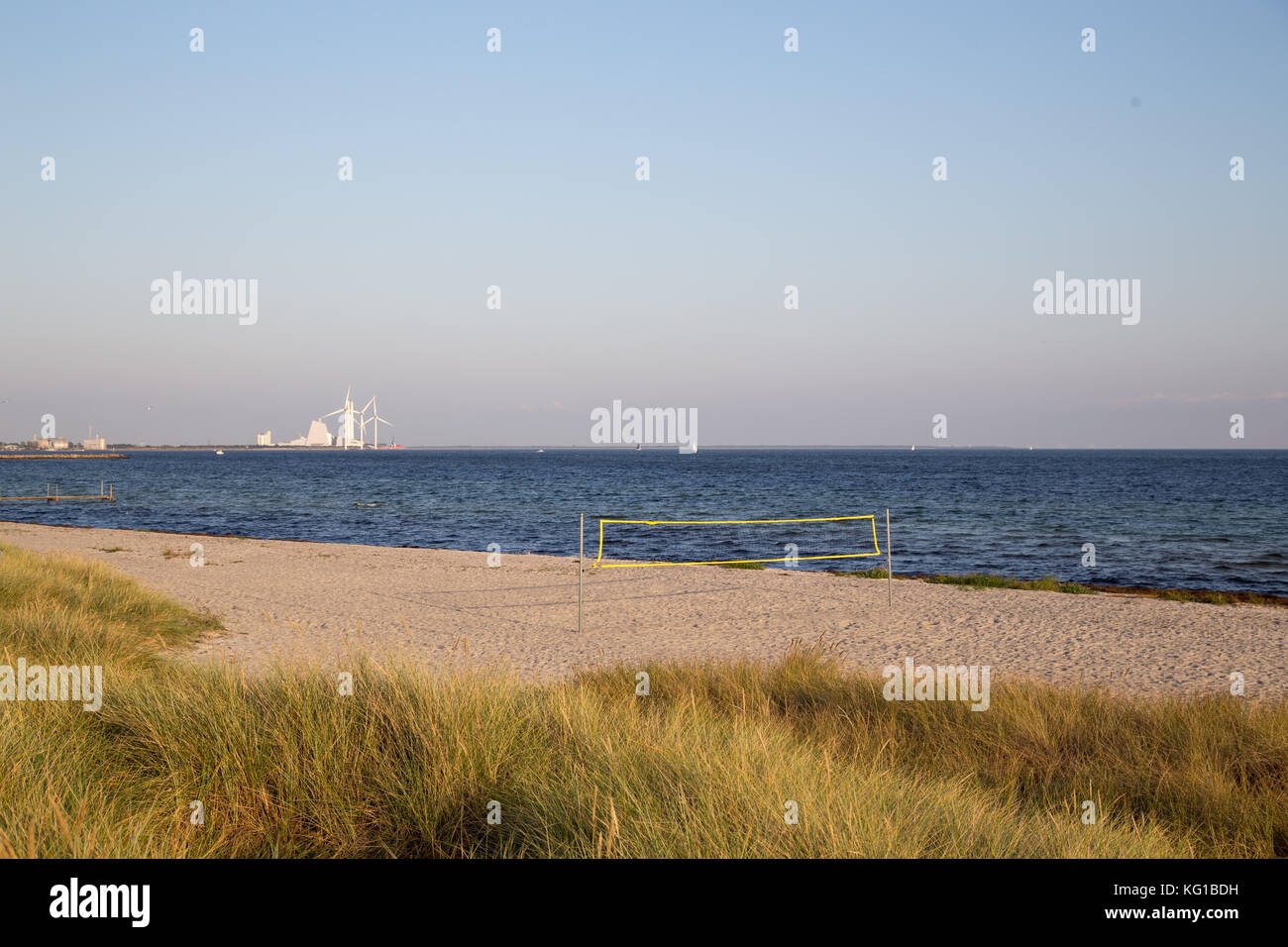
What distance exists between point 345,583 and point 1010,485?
64.8 meters

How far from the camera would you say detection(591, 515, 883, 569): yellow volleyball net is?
2480 cm

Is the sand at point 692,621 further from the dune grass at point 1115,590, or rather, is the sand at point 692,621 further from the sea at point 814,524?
the sea at point 814,524

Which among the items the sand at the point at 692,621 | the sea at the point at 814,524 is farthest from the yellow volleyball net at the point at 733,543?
the sand at the point at 692,621

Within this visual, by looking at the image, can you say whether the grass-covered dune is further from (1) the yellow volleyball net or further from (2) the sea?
(1) the yellow volleyball net

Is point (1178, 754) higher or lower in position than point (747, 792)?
lower

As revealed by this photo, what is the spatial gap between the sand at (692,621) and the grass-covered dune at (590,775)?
206cm

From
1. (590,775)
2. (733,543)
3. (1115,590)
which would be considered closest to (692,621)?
(1115,590)

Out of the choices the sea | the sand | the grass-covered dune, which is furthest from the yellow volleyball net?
the grass-covered dune

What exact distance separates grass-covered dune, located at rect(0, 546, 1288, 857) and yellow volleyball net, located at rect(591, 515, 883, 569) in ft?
51.8

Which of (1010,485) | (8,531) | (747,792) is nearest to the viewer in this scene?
(747,792)

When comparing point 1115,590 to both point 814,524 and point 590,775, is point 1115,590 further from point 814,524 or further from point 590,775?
point 814,524

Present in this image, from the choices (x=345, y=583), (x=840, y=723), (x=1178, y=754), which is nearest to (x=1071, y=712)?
(x=1178, y=754)

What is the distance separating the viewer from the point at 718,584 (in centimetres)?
1920
